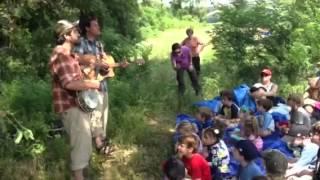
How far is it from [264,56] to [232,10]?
1158 mm

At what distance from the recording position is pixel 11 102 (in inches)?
291

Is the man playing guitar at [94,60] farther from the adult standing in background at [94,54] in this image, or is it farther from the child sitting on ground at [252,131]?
the child sitting on ground at [252,131]

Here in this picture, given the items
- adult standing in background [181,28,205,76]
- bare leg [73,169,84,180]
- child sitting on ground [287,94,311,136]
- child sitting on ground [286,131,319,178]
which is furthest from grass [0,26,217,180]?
child sitting on ground [287,94,311,136]

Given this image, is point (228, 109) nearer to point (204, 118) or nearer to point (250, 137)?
point (204, 118)

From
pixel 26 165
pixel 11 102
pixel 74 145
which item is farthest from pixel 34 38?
pixel 74 145

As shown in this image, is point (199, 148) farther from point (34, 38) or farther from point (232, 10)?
point (232, 10)

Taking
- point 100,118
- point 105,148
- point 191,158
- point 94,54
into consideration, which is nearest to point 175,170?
point 191,158

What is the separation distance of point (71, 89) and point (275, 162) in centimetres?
315

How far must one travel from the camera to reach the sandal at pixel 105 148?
6951mm

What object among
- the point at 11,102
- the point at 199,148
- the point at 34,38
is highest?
the point at 34,38

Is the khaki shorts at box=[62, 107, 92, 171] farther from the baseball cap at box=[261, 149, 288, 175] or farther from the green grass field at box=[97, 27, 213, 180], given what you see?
the baseball cap at box=[261, 149, 288, 175]

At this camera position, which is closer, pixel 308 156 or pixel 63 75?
pixel 63 75

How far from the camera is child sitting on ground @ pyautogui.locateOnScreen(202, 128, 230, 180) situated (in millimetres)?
6582

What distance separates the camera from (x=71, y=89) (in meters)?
5.41
